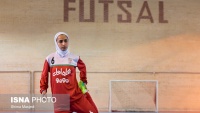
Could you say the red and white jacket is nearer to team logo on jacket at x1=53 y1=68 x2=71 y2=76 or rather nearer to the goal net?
team logo on jacket at x1=53 y1=68 x2=71 y2=76

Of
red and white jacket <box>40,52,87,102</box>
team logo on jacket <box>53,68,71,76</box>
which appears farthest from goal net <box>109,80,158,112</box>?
team logo on jacket <box>53,68,71,76</box>

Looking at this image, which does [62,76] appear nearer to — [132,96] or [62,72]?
[62,72]

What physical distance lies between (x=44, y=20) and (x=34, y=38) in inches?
25.7

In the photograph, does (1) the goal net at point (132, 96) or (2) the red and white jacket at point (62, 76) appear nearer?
(2) the red and white jacket at point (62, 76)

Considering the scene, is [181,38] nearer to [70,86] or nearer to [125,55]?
[125,55]

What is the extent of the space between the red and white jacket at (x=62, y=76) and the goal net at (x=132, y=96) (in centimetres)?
545

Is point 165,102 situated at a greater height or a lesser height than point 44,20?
lesser

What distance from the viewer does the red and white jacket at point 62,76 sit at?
5035 mm

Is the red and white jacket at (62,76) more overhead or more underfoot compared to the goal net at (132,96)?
more overhead

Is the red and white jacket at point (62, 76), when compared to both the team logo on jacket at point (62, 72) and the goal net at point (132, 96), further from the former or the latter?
the goal net at point (132, 96)

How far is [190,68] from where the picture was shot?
10.9 meters

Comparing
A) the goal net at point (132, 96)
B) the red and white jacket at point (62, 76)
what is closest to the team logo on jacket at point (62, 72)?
the red and white jacket at point (62, 76)

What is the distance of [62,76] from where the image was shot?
199 inches

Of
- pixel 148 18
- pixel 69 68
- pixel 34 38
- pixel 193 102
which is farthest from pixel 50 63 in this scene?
pixel 193 102
